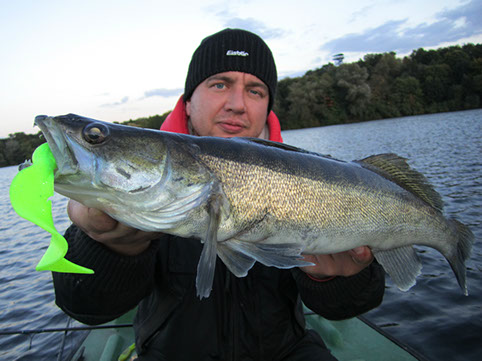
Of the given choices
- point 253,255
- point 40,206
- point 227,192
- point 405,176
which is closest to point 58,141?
point 40,206

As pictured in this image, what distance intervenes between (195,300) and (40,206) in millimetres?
1503

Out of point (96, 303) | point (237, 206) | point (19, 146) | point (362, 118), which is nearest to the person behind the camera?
point (237, 206)

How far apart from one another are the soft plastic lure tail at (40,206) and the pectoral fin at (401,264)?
84.1 inches

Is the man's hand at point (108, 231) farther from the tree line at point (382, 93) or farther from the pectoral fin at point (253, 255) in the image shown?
the tree line at point (382, 93)

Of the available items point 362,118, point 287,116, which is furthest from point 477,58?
point 287,116

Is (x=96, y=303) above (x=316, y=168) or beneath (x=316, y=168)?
beneath

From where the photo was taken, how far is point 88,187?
1.56m

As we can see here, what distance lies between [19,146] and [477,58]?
255ft

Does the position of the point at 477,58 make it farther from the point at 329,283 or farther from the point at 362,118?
the point at 329,283

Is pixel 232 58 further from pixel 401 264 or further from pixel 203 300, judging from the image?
pixel 401 264

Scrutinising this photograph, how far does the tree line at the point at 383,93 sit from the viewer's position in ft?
188

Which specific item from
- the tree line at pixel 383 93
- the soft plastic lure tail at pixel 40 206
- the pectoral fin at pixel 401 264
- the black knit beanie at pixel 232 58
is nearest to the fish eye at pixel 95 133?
the soft plastic lure tail at pixel 40 206

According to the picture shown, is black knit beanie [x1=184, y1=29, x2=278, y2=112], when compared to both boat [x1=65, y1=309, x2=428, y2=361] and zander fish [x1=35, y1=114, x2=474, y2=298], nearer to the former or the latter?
zander fish [x1=35, y1=114, x2=474, y2=298]

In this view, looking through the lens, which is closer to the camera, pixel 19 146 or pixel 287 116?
pixel 19 146
